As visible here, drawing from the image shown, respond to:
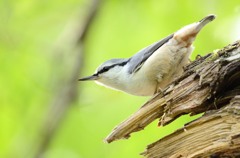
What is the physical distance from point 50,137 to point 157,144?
1.43 metres

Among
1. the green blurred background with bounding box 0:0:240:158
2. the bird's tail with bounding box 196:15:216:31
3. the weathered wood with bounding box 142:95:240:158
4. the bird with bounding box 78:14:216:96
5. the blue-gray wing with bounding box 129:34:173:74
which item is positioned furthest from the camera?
the green blurred background with bounding box 0:0:240:158

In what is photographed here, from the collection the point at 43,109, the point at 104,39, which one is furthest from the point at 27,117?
the point at 104,39

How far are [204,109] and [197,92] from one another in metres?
0.09

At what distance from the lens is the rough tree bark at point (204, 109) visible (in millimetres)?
2674

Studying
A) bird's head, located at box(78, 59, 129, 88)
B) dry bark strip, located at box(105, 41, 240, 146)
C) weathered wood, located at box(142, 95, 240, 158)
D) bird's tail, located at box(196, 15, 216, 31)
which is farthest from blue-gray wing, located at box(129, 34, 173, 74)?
weathered wood, located at box(142, 95, 240, 158)

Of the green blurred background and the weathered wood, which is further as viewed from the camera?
the green blurred background

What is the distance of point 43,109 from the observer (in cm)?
484

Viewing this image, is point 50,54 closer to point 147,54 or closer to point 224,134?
point 147,54

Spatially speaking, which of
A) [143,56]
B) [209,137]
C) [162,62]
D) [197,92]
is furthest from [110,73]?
[209,137]

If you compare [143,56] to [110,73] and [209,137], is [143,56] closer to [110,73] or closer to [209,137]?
[110,73]

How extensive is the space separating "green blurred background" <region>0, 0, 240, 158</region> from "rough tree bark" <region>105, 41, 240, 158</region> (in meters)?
1.47

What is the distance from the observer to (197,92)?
2799mm

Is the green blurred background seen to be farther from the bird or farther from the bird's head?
the bird

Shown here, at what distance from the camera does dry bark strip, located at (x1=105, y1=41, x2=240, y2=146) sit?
2736mm
